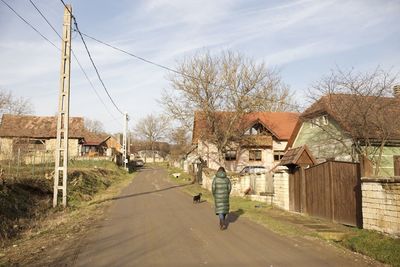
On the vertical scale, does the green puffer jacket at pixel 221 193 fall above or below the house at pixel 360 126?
below

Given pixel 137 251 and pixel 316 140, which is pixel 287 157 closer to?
pixel 137 251

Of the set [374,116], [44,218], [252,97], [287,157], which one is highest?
[252,97]

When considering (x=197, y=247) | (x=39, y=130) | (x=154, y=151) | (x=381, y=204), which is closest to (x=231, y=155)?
(x=39, y=130)

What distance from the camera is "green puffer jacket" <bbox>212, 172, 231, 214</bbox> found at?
12.2 m

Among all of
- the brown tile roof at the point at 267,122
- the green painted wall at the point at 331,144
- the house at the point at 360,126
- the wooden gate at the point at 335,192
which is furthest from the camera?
the brown tile roof at the point at 267,122

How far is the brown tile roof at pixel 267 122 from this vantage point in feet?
127

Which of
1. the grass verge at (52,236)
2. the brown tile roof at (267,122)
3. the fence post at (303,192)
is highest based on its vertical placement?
the brown tile roof at (267,122)

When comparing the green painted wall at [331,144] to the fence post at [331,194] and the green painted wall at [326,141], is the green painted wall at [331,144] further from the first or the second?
the fence post at [331,194]

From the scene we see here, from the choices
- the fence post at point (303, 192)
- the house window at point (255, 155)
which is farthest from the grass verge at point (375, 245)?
the house window at point (255, 155)

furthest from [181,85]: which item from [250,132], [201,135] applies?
[250,132]

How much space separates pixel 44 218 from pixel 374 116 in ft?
54.4

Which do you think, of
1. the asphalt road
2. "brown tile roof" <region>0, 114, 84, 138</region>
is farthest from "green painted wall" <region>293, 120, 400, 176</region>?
"brown tile roof" <region>0, 114, 84, 138</region>

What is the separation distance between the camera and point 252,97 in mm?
38156

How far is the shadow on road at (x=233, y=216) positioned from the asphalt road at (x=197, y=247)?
7.2 inches
